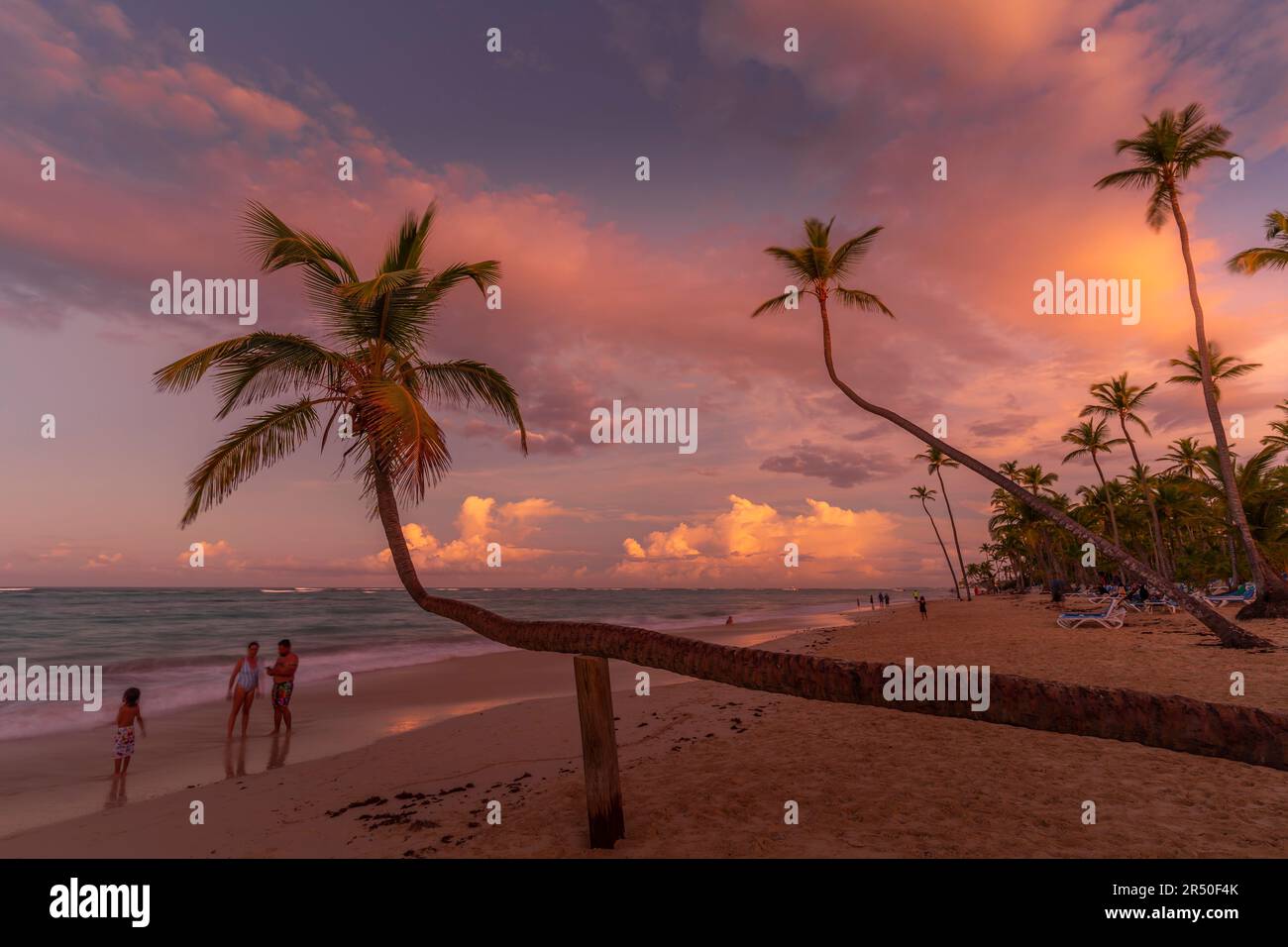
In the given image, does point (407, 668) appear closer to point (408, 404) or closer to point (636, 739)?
point (636, 739)

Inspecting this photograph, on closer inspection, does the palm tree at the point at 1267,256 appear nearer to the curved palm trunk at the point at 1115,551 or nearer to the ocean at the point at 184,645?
the curved palm trunk at the point at 1115,551

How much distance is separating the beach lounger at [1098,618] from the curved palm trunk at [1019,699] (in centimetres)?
2461

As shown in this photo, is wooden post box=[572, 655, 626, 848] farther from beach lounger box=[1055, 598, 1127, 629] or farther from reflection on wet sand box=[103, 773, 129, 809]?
beach lounger box=[1055, 598, 1127, 629]

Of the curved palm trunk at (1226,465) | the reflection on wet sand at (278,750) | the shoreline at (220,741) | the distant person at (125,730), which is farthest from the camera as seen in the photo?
the curved palm trunk at (1226,465)

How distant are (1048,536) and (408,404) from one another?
76.6 m

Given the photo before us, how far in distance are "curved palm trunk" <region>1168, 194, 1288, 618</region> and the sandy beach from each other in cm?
859

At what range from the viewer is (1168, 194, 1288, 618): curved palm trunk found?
61.6 feet

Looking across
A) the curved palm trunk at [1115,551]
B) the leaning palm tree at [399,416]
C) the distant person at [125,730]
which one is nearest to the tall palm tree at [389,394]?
the leaning palm tree at [399,416]

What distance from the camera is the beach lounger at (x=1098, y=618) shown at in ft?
→ 72.4

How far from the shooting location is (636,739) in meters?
9.51

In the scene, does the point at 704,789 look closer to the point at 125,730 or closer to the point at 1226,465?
the point at 125,730

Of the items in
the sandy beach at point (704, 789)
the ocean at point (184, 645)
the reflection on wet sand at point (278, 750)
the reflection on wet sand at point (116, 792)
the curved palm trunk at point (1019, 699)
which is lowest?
the ocean at point (184, 645)

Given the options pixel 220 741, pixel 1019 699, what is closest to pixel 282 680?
pixel 220 741
